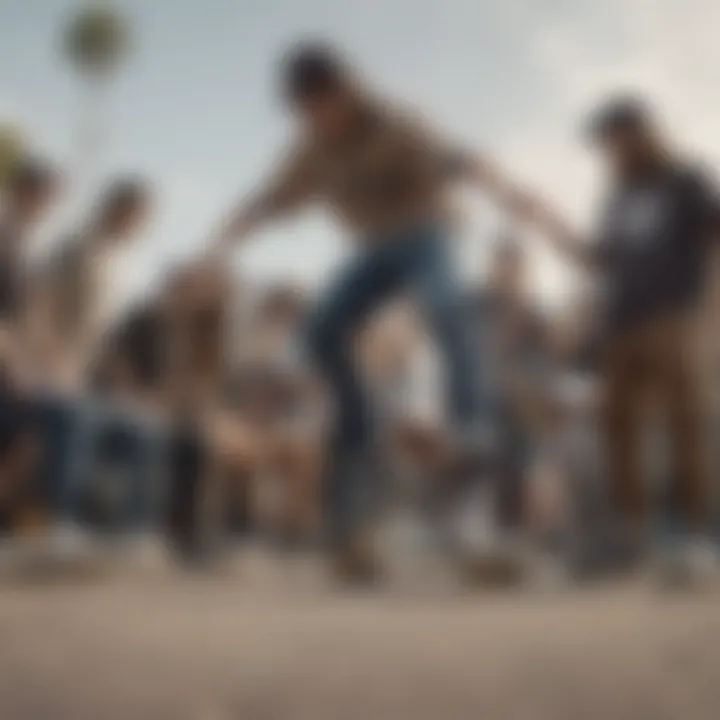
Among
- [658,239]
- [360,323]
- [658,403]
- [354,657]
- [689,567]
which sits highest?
[658,239]

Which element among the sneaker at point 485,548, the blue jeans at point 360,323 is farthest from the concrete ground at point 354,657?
the blue jeans at point 360,323

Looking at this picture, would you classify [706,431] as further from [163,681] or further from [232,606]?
[163,681]

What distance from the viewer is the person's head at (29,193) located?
2.68 meters

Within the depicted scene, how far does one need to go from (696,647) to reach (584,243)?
1231 millimetres

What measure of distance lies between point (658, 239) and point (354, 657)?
1427 millimetres

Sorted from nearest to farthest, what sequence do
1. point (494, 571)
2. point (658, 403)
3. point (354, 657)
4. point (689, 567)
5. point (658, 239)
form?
1. point (354, 657)
2. point (689, 567)
3. point (494, 571)
4. point (658, 239)
5. point (658, 403)

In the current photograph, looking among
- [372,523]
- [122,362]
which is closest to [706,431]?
[372,523]

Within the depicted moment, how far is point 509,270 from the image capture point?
2.70 m

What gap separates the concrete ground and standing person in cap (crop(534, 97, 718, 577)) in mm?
701

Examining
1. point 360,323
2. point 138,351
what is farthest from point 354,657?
point 138,351

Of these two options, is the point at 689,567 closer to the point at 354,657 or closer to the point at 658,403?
the point at 658,403

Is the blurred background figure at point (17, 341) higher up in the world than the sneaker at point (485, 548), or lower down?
higher up

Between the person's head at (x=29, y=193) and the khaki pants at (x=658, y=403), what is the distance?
1.49 meters

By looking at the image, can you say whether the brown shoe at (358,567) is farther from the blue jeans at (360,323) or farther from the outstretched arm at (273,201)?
the outstretched arm at (273,201)
